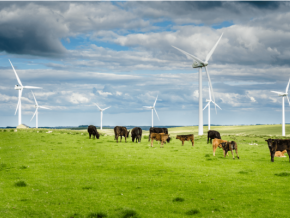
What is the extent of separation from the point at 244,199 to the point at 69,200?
25.7ft

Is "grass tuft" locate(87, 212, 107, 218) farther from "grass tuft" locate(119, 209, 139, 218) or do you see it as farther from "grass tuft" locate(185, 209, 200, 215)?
"grass tuft" locate(185, 209, 200, 215)

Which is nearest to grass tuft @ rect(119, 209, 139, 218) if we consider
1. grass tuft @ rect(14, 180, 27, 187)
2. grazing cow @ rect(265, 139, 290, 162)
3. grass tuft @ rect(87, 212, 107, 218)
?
grass tuft @ rect(87, 212, 107, 218)

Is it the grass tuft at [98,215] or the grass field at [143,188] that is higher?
the grass field at [143,188]

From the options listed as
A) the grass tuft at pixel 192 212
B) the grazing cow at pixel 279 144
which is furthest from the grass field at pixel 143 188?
the grazing cow at pixel 279 144

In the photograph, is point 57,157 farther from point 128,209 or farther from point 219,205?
point 219,205

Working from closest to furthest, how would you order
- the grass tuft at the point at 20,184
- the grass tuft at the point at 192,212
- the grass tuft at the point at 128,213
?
the grass tuft at the point at 128,213 < the grass tuft at the point at 192,212 < the grass tuft at the point at 20,184

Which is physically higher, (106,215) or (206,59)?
(206,59)

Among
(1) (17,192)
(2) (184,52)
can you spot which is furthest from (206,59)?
(1) (17,192)

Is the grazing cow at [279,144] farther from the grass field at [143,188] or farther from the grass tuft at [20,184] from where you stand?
the grass tuft at [20,184]

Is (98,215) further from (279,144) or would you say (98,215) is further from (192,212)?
(279,144)

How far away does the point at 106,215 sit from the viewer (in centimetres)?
1062

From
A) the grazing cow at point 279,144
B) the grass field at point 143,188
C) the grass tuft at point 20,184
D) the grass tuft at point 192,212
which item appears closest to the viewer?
the grass tuft at point 192,212

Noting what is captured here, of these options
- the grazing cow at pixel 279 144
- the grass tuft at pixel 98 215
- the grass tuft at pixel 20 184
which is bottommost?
the grass tuft at pixel 98 215

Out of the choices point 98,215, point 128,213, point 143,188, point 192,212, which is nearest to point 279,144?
point 143,188
